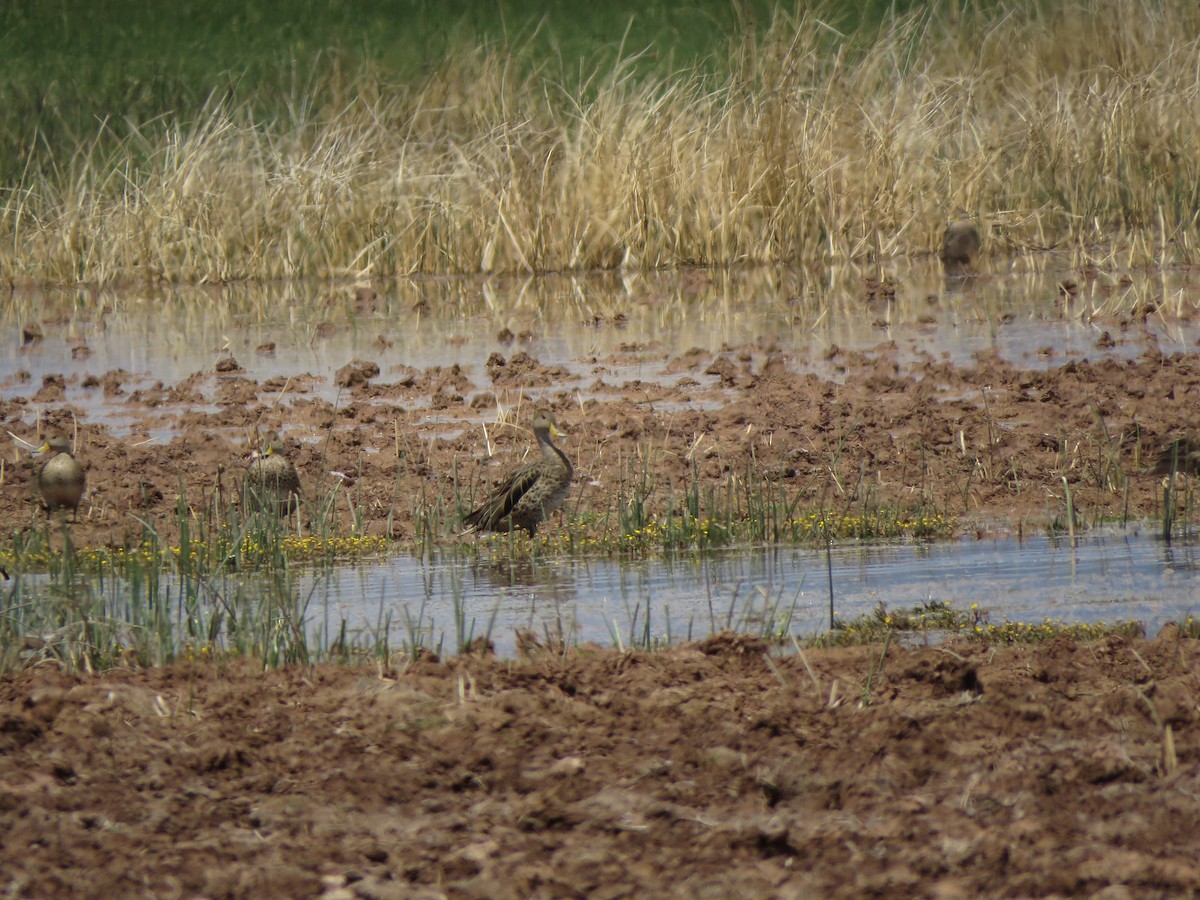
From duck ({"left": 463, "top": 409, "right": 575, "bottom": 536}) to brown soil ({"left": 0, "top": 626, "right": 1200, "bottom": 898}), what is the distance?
3.12m

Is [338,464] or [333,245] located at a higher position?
[333,245]

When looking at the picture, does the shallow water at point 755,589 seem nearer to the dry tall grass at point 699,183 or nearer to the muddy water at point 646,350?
the muddy water at point 646,350

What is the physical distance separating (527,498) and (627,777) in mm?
4447

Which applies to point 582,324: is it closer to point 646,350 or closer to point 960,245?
point 646,350

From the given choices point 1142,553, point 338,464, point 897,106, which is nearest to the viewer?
point 1142,553

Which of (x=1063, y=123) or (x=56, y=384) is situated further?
(x=1063, y=123)

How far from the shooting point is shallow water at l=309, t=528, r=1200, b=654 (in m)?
7.01

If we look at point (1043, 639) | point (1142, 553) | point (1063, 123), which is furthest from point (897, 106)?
point (1043, 639)

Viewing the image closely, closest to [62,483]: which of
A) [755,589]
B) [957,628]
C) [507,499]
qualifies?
[507,499]

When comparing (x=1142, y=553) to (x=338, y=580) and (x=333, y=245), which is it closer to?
(x=338, y=580)

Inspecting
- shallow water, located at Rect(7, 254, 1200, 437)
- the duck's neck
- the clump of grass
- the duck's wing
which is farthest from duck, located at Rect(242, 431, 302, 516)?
the clump of grass

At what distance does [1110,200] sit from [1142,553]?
13.8m

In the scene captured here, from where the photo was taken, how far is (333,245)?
72.4 ft

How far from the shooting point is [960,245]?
1991 centimetres
